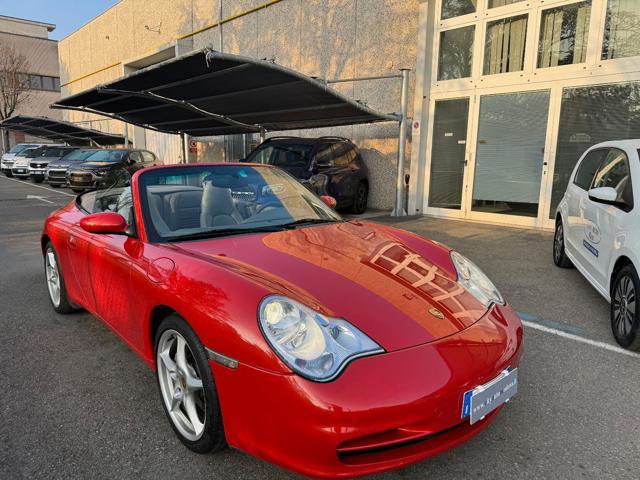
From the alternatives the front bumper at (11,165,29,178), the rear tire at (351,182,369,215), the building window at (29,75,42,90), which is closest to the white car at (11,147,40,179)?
the front bumper at (11,165,29,178)

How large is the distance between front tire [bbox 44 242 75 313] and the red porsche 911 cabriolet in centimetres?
97

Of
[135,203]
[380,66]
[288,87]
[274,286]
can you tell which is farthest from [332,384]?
[380,66]

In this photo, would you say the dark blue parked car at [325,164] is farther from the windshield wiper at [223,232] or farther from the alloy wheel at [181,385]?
the alloy wheel at [181,385]

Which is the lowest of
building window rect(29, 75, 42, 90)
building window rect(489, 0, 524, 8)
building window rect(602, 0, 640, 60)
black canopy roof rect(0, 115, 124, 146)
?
black canopy roof rect(0, 115, 124, 146)

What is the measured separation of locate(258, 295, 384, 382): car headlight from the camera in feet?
5.73

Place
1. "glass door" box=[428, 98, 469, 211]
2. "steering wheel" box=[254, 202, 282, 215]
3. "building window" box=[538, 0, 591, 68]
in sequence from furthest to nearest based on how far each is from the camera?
"glass door" box=[428, 98, 469, 211], "building window" box=[538, 0, 591, 68], "steering wheel" box=[254, 202, 282, 215]

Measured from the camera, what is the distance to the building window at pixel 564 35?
811 cm

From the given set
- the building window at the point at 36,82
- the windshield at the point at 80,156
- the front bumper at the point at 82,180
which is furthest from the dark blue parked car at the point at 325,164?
the building window at the point at 36,82

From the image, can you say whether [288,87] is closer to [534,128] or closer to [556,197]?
[534,128]

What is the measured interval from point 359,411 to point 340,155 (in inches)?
368

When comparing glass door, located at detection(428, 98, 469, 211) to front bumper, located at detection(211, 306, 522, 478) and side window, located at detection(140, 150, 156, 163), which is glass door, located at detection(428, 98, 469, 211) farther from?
side window, located at detection(140, 150, 156, 163)

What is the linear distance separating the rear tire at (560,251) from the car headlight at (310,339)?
4.81m

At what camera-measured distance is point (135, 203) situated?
2.84 metres

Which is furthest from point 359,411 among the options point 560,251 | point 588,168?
point 560,251
